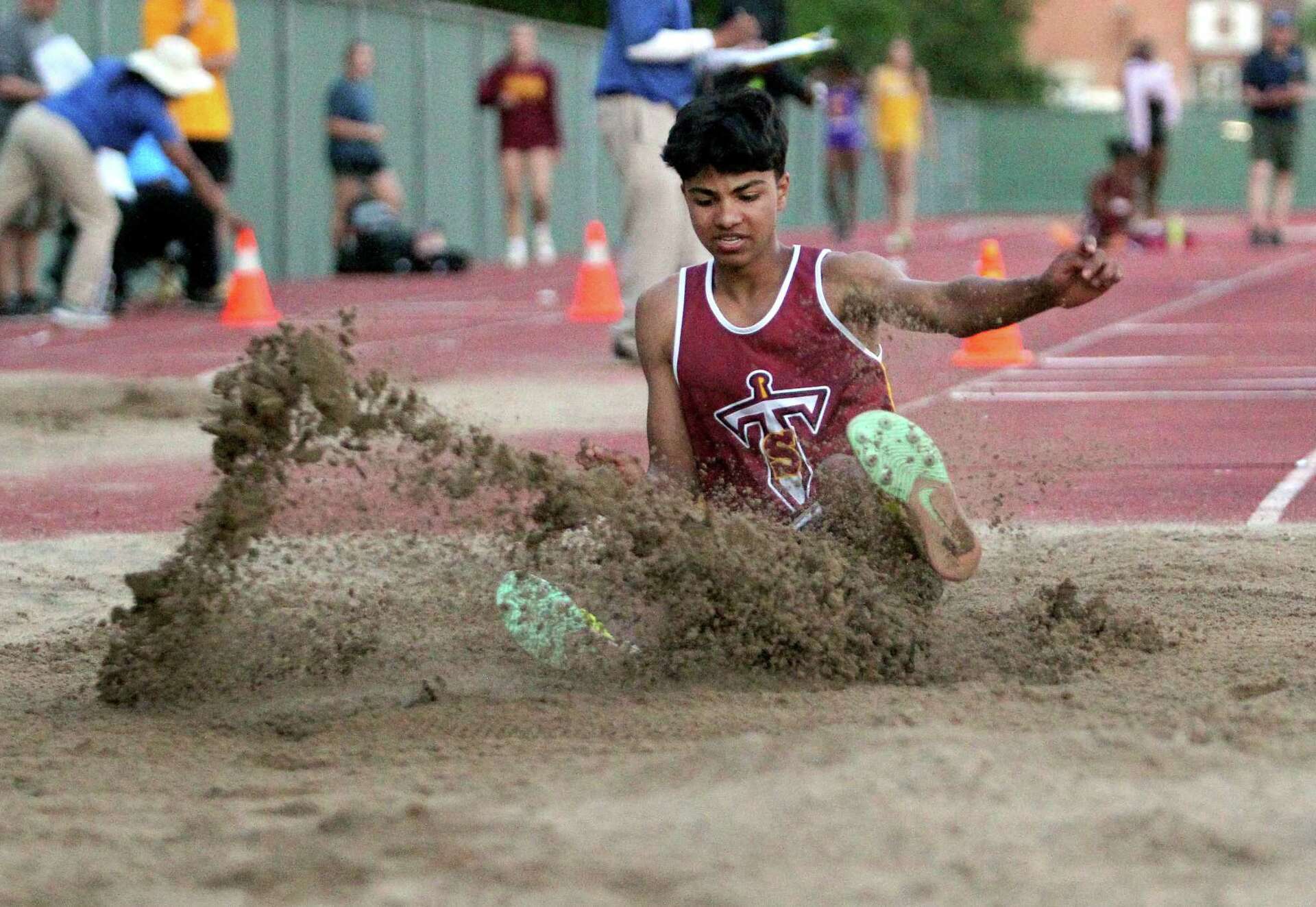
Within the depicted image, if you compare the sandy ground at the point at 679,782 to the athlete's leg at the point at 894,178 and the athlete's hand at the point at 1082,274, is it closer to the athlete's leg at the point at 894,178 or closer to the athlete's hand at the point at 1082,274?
the athlete's hand at the point at 1082,274

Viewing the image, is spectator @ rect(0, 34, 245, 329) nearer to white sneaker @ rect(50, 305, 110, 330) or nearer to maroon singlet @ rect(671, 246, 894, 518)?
white sneaker @ rect(50, 305, 110, 330)

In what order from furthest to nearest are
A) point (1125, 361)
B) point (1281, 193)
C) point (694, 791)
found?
Answer: point (1281, 193), point (1125, 361), point (694, 791)

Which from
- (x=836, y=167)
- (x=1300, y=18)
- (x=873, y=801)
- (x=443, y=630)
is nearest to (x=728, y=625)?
(x=443, y=630)

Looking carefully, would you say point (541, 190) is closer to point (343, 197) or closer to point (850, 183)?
point (343, 197)

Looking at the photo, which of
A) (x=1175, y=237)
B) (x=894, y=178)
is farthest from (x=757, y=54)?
(x=894, y=178)

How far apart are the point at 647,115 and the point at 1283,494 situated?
4194 mm

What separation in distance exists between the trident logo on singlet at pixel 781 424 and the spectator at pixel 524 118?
567 inches

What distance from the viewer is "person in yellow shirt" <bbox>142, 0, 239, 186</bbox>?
14.0 m

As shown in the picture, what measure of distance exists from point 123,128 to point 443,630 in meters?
8.05

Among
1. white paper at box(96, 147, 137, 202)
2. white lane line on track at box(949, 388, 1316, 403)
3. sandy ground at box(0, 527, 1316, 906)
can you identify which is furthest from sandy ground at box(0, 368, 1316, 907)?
white paper at box(96, 147, 137, 202)

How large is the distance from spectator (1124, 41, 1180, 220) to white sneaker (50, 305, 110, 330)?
11471 millimetres

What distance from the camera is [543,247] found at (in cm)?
2036

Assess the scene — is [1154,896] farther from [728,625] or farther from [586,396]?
[586,396]

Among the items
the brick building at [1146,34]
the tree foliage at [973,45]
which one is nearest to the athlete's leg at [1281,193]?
the tree foliage at [973,45]
